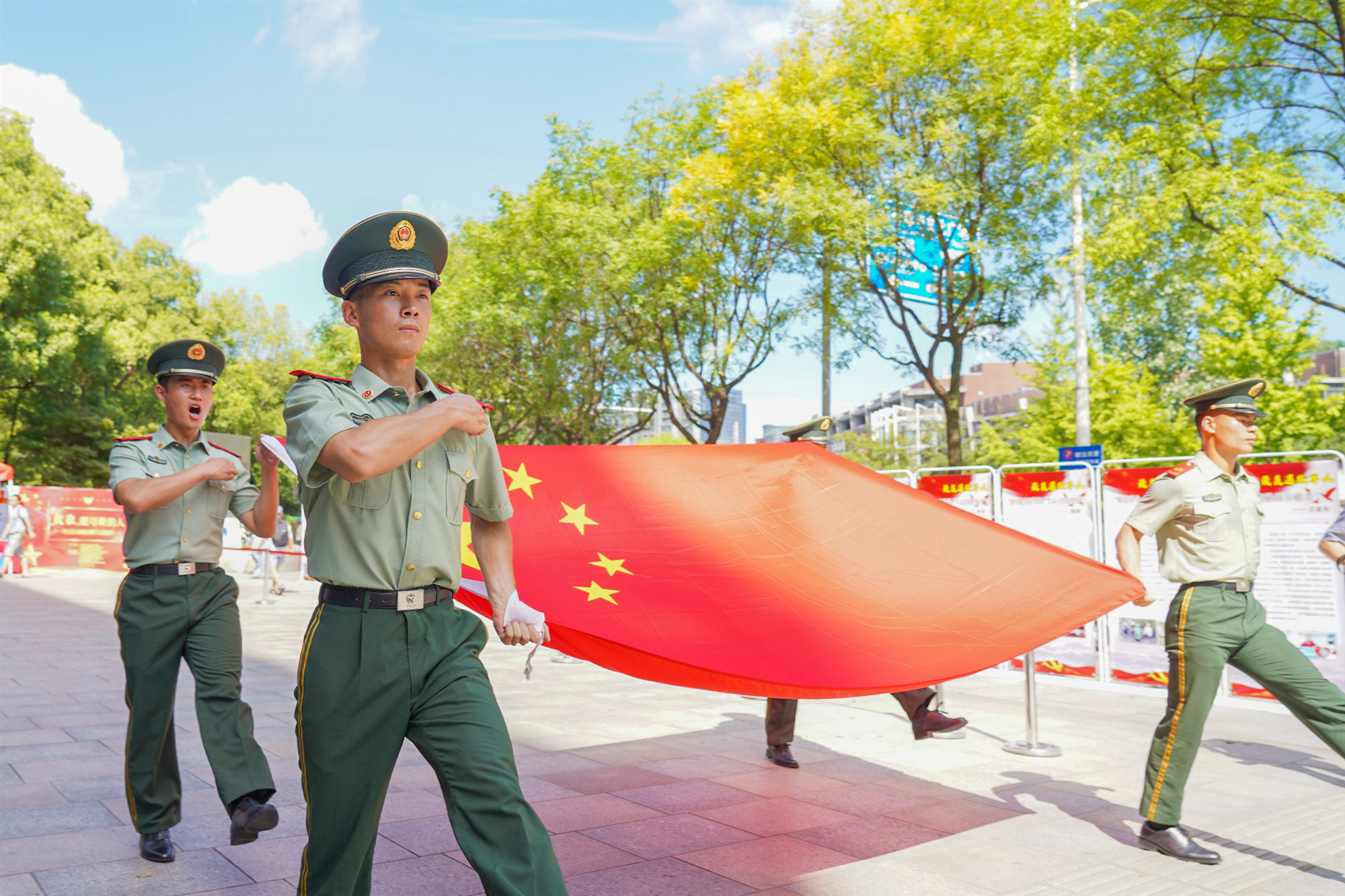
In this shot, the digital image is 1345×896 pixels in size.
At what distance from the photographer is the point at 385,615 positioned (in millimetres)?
2750

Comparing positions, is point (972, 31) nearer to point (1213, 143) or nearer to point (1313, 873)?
point (1213, 143)

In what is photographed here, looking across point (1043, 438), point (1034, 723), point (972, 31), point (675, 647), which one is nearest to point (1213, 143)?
point (972, 31)

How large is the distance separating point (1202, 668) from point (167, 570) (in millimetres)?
4794

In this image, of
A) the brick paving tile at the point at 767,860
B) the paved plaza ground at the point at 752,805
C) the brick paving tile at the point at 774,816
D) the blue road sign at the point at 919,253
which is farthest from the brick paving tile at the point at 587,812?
the blue road sign at the point at 919,253

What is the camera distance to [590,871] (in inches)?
183

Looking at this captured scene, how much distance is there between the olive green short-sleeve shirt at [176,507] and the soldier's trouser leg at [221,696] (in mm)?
149

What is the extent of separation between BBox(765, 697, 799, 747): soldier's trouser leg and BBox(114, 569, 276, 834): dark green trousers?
3.31 m

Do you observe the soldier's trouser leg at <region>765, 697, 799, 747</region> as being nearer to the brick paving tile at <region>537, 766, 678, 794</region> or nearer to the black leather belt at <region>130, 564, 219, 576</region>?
the brick paving tile at <region>537, 766, 678, 794</region>

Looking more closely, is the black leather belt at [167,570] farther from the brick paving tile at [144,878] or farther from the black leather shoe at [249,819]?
the brick paving tile at [144,878]

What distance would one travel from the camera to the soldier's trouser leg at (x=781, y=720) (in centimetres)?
675

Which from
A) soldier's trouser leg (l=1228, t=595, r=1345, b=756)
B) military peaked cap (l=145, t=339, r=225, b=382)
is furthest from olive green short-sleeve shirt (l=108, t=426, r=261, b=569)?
soldier's trouser leg (l=1228, t=595, r=1345, b=756)

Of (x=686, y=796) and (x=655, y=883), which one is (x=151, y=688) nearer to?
(x=655, y=883)

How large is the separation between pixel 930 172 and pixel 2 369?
2698cm

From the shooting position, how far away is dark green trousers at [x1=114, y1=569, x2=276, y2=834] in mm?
4527
